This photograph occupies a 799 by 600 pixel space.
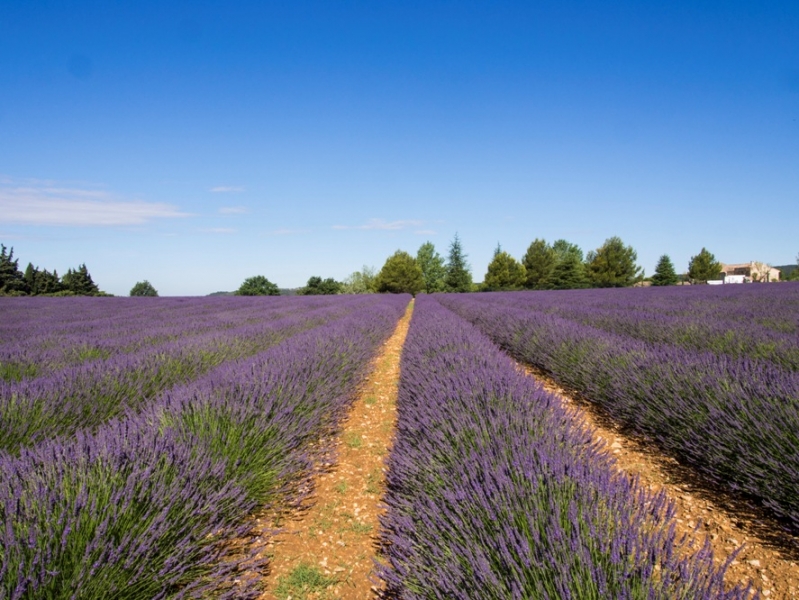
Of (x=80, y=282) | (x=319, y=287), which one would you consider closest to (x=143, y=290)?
(x=80, y=282)

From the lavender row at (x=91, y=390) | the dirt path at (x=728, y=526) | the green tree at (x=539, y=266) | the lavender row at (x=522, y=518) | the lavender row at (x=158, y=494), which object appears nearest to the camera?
the lavender row at (x=522, y=518)

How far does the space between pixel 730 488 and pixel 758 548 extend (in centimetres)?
56

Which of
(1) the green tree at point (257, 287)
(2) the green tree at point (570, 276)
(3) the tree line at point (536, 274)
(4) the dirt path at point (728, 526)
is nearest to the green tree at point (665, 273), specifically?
(3) the tree line at point (536, 274)

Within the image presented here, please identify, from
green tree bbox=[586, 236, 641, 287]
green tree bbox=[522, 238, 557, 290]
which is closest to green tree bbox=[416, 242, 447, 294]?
green tree bbox=[522, 238, 557, 290]

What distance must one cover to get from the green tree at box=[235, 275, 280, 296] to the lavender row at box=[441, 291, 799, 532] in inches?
1629

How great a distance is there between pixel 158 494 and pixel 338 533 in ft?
3.74

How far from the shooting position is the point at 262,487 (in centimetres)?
231

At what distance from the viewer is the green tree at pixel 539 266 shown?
4516cm

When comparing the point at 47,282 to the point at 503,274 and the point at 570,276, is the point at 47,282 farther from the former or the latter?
the point at 570,276

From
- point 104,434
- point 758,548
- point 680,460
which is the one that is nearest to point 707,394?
point 680,460

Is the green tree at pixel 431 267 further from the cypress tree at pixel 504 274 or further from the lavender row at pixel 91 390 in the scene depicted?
the lavender row at pixel 91 390

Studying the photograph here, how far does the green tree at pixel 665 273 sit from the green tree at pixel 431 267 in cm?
2419

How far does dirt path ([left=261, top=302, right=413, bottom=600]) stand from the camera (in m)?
1.88

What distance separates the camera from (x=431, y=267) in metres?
51.2
